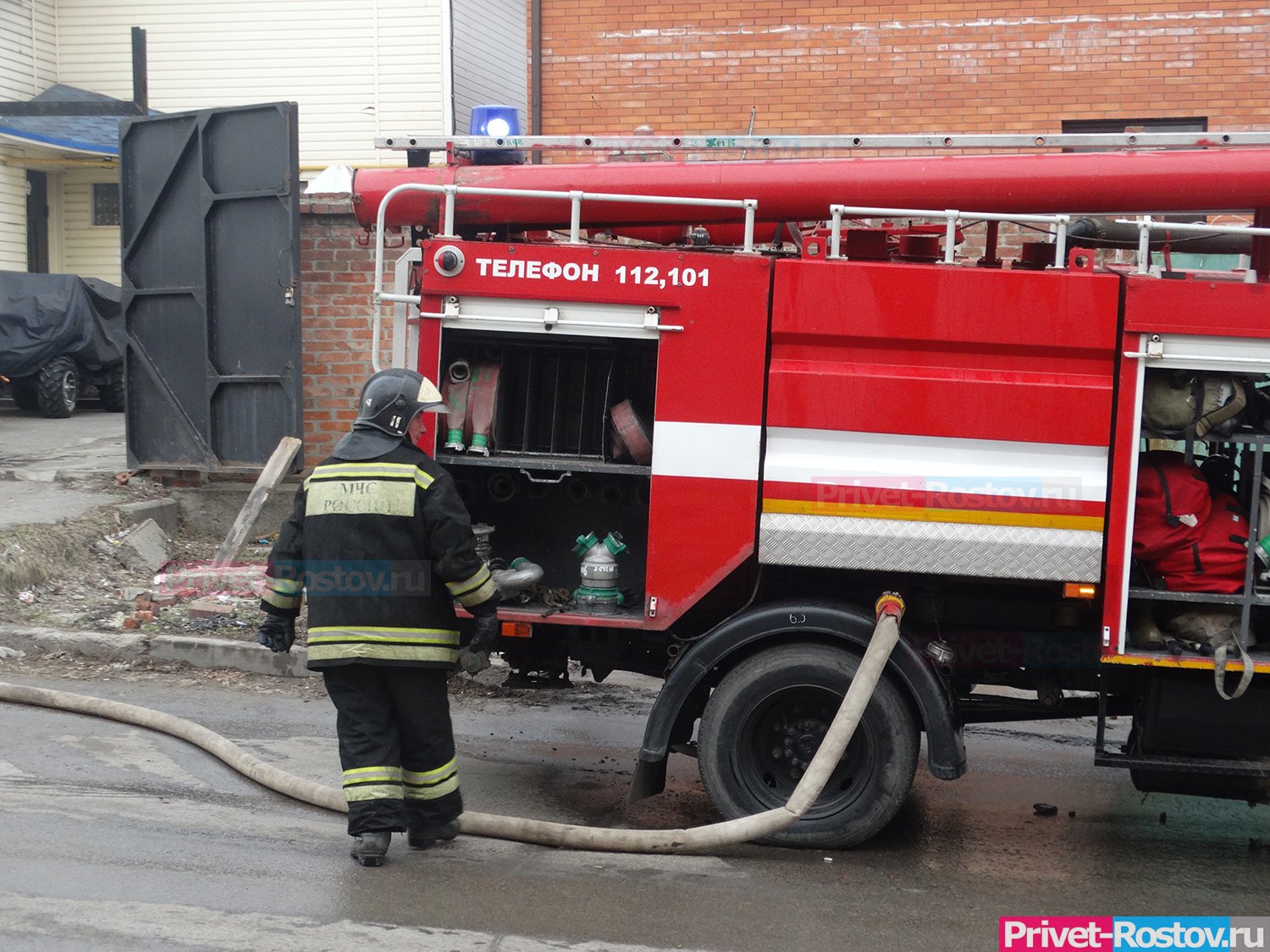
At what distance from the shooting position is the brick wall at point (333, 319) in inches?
366

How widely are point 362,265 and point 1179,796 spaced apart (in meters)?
6.50

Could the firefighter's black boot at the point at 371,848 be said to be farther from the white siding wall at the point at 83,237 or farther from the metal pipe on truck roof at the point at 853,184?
the white siding wall at the point at 83,237

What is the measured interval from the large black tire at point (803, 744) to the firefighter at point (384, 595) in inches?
39.2

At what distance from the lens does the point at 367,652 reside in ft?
14.3

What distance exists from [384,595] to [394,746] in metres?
0.55

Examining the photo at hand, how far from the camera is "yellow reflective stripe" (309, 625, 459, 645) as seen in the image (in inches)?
171

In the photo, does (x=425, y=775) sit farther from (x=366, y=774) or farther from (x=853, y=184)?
(x=853, y=184)

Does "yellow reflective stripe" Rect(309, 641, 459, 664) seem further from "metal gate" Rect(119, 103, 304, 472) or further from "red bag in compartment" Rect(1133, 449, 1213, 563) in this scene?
"metal gate" Rect(119, 103, 304, 472)

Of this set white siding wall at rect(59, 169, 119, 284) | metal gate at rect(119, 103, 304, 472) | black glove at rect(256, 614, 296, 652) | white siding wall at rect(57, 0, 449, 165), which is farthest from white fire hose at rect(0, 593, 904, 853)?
white siding wall at rect(59, 169, 119, 284)

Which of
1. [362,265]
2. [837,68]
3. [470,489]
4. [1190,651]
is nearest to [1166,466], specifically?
[1190,651]

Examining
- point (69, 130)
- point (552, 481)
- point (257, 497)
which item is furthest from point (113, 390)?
point (552, 481)

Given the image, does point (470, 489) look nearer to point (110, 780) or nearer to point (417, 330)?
point (417, 330)

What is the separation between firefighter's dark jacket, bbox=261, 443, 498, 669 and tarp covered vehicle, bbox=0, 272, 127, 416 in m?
11.5

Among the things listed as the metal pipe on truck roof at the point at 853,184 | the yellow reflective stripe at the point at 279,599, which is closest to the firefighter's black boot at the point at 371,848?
the yellow reflective stripe at the point at 279,599
